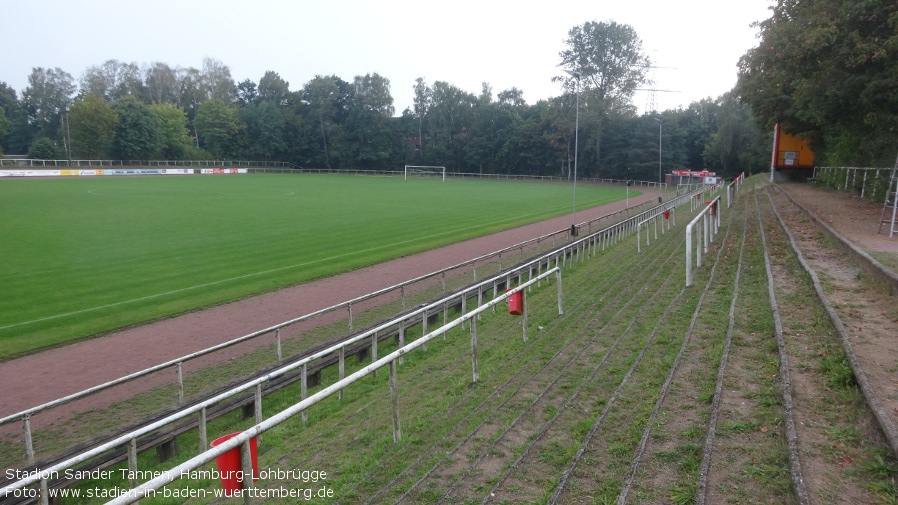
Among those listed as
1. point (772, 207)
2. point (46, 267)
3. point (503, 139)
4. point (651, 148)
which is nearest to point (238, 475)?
point (46, 267)

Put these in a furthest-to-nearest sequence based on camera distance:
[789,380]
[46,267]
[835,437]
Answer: [46,267], [789,380], [835,437]

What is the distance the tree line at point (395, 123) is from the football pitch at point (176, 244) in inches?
869

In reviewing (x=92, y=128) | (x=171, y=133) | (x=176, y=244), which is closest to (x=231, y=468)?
(x=176, y=244)

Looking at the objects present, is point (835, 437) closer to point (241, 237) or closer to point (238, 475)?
point (238, 475)

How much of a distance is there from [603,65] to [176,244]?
72.2m

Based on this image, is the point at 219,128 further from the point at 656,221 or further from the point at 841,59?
the point at 841,59

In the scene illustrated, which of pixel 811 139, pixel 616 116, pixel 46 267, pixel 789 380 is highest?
pixel 616 116

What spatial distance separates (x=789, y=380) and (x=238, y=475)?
5150 millimetres

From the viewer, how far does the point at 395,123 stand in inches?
4001

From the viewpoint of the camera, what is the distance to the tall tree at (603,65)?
263ft

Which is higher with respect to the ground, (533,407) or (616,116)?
(616,116)

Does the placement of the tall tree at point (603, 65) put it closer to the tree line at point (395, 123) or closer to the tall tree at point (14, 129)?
the tree line at point (395, 123)

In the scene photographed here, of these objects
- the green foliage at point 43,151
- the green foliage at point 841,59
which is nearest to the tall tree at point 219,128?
the green foliage at point 43,151

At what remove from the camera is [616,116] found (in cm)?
8112
